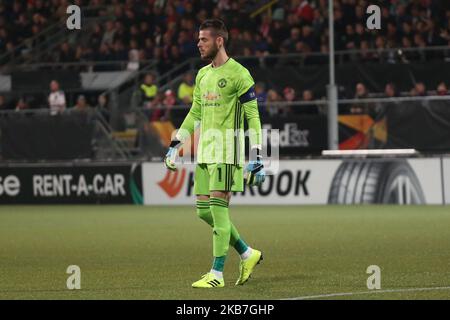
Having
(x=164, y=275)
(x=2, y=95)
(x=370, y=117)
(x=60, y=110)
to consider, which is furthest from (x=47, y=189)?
(x=164, y=275)

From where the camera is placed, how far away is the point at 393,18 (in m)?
26.6

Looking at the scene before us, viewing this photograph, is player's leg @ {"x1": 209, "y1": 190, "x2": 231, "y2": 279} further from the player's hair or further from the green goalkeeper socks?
the player's hair

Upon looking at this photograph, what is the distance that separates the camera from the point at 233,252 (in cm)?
1452

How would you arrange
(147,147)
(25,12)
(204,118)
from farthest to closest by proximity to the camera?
(25,12)
(147,147)
(204,118)

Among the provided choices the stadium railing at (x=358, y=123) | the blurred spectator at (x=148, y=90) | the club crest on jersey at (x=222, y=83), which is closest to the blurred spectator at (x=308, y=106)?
the stadium railing at (x=358, y=123)

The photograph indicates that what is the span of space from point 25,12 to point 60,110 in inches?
324

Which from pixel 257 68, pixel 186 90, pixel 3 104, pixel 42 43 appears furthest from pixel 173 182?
pixel 42 43

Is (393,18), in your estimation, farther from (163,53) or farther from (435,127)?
(163,53)

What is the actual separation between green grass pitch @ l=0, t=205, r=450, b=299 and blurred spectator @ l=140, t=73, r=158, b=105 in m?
4.44

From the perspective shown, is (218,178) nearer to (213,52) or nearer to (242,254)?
(242,254)

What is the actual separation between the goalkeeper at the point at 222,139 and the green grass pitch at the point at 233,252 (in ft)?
1.71

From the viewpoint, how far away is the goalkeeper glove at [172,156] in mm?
10867

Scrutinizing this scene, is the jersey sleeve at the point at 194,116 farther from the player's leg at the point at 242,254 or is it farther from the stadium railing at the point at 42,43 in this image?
the stadium railing at the point at 42,43

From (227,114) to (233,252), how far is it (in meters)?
4.20
